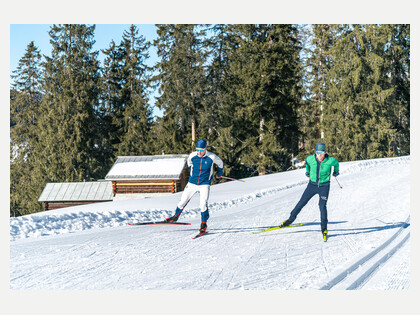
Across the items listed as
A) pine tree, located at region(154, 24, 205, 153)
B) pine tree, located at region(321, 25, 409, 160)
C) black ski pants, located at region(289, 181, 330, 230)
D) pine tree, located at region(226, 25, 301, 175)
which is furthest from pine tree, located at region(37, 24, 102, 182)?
black ski pants, located at region(289, 181, 330, 230)

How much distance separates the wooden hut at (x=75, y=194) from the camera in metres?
25.1

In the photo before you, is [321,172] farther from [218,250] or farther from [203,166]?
[218,250]

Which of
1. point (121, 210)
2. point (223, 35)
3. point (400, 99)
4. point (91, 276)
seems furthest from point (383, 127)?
point (91, 276)

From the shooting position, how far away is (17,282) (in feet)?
18.0

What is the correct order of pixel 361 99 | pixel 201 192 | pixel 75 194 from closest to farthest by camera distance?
pixel 201 192
pixel 75 194
pixel 361 99

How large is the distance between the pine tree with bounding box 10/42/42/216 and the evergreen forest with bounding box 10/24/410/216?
3.6 inches

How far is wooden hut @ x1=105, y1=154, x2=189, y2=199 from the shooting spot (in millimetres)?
16359

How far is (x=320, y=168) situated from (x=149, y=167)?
11.1 metres

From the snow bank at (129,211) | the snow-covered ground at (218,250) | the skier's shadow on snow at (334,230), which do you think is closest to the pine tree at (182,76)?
the snow bank at (129,211)

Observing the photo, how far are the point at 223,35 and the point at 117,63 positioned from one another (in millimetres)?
8912

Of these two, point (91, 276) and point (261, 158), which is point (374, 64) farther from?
point (91, 276)

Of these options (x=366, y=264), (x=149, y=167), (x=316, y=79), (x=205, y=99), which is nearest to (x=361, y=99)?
(x=316, y=79)

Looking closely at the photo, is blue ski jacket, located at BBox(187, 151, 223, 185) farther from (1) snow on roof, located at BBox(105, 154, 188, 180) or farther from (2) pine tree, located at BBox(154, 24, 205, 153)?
(2) pine tree, located at BBox(154, 24, 205, 153)

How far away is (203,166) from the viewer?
7.36 metres
